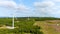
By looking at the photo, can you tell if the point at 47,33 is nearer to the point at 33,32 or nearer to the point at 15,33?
the point at 33,32

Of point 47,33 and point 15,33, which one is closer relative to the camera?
point 15,33

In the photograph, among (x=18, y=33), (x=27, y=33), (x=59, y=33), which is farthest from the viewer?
(x=59, y=33)

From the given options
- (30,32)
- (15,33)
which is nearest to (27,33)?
(30,32)

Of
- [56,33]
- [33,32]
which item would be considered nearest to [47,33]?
[56,33]

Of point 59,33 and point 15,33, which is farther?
point 59,33

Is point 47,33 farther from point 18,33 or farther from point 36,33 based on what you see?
point 18,33

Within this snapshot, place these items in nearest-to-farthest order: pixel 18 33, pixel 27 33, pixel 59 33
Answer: pixel 18 33 → pixel 27 33 → pixel 59 33

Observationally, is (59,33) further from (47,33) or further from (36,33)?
(36,33)
